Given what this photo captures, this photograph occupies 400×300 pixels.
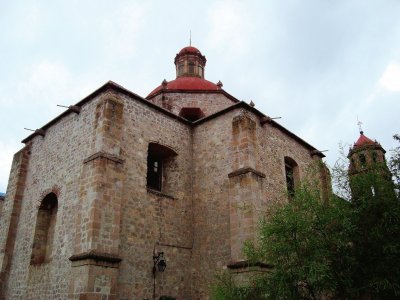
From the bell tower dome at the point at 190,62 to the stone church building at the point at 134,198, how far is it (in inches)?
312

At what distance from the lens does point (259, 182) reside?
1180cm

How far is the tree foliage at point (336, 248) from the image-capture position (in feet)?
24.0

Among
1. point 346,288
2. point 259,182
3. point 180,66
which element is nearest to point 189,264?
point 259,182

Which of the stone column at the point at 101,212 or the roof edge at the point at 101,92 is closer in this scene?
the stone column at the point at 101,212

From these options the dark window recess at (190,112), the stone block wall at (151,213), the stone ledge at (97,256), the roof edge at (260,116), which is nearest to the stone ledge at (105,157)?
the stone block wall at (151,213)

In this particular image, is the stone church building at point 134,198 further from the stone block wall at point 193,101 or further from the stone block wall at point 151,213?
the stone block wall at point 193,101

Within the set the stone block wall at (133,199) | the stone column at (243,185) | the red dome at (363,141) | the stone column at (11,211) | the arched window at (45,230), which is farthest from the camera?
the red dome at (363,141)

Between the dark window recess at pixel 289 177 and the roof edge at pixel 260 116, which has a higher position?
the roof edge at pixel 260 116

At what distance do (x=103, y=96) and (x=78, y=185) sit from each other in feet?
9.08

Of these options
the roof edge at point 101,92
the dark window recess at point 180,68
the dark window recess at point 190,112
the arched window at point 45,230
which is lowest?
the arched window at point 45,230

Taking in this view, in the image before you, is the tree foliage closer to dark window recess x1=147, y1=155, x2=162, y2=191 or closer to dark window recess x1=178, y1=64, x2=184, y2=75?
dark window recess x1=147, y1=155, x2=162, y2=191

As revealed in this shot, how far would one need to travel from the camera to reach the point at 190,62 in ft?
71.6

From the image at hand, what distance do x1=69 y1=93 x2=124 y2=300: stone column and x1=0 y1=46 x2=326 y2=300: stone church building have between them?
0.09 feet

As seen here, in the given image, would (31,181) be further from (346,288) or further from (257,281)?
(346,288)
